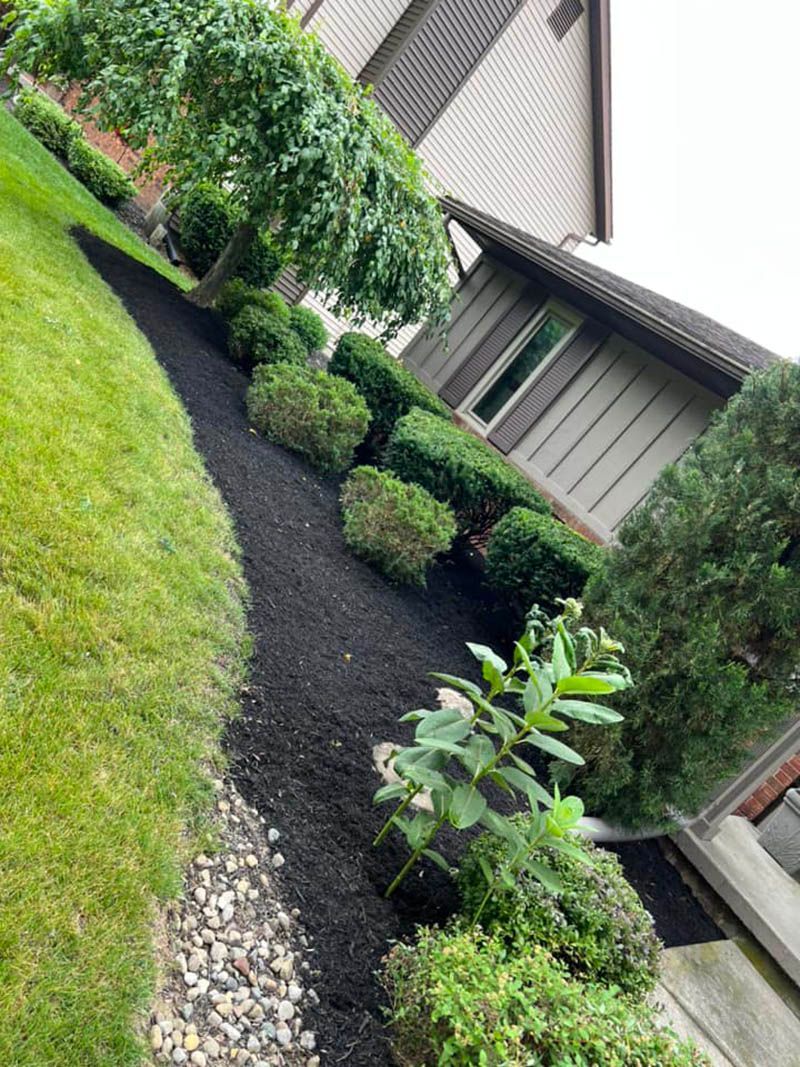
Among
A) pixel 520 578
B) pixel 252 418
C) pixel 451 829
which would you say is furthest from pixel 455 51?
pixel 451 829

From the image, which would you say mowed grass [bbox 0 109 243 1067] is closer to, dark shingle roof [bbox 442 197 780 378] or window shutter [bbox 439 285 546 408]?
dark shingle roof [bbox 442 197 780 378]

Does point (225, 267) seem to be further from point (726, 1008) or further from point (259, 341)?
point (726, 1008)

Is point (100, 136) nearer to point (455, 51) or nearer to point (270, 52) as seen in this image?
point (455, 51)

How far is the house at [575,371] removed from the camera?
27.3 ft

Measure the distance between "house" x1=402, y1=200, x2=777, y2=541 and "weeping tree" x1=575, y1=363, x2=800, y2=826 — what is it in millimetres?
3331

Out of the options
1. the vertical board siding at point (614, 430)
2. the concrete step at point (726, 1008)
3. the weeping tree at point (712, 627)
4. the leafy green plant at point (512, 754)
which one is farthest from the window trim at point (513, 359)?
the leafy green plant at point (512, 754)

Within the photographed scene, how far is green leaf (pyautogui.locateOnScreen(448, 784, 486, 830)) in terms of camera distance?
2314 mm

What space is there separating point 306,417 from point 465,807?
166 inches

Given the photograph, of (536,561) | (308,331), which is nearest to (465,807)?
(536,561)

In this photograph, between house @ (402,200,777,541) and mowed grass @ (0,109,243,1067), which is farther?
house @ (402,200,777,541)

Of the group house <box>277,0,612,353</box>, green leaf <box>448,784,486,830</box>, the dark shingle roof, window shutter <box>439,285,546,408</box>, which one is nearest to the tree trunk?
house <box>277,0,612,353</box>

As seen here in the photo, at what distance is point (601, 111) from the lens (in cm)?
1541

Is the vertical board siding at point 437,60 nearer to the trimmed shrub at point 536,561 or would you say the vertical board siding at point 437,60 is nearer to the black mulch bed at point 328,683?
the black mulch bed at point 328,683

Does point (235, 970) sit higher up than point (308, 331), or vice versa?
point (308, 331)
